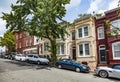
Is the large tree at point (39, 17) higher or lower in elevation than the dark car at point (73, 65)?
higher

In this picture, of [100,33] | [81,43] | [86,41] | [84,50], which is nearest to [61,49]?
[81,43]

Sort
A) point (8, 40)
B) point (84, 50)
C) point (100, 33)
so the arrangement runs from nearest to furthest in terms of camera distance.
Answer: point (100, 33) → point (84, 50) → point (8, 40)

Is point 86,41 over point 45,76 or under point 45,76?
over

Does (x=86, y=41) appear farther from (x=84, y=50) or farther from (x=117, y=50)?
(x=117, y=50)

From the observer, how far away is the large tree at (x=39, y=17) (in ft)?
97.3

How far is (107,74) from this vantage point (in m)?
22.2

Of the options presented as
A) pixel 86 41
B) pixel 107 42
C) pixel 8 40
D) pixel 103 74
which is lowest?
pixel 103 74

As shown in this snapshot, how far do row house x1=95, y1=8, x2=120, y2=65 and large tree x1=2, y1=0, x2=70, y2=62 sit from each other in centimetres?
553

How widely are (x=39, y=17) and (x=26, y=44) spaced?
89.5 feet

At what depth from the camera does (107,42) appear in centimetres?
2958

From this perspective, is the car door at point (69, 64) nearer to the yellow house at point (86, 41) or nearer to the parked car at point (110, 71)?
the parked car at point (110, 71)

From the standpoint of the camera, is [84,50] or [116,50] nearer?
[116,50]

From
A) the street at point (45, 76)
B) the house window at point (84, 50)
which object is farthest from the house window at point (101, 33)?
the street at point (45, 76)

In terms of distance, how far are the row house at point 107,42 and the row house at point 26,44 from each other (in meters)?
20.5
